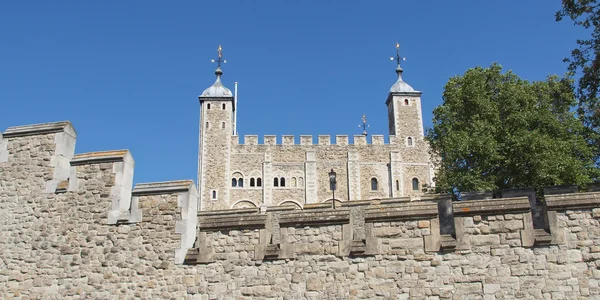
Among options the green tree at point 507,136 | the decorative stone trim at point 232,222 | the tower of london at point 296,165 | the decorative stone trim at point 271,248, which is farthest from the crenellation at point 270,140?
the decorative stone trim at point 271,248

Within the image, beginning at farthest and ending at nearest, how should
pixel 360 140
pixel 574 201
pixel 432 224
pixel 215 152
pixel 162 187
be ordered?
pixel 360 140, pixel 215 152, pixel 162 187, pixel 432 224, pixel 574 201

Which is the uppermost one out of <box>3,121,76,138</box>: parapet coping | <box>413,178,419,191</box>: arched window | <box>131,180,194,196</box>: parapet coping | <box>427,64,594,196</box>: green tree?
<box>413,178,419,191</box>: arched window

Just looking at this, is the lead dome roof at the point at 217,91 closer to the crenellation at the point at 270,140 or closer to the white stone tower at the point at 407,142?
the crenellation at the point at 270,140

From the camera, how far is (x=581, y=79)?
1333 cm

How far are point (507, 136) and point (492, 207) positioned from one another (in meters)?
18.8

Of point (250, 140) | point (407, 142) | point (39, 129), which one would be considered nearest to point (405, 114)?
point (407, 142)

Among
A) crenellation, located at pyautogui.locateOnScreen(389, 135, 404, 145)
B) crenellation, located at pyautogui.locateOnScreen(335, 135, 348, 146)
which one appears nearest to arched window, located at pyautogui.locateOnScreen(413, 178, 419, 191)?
crenellation, located at pyautogui.locateOnScreen(389, 135, 404, 145)

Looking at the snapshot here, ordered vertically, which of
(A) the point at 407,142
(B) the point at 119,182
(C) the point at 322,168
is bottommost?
(B) the point at 119,182

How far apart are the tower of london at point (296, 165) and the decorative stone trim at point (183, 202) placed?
1853 inches

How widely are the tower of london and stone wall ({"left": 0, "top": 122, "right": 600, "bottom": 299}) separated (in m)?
46.5

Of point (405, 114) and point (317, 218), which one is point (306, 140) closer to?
point (405, 114)

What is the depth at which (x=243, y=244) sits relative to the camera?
26.5ft

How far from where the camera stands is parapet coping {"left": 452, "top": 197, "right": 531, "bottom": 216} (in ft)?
24.3

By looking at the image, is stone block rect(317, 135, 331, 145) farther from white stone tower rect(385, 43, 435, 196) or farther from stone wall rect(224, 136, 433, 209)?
white stone tower rect(385, 43, 435, 196)
